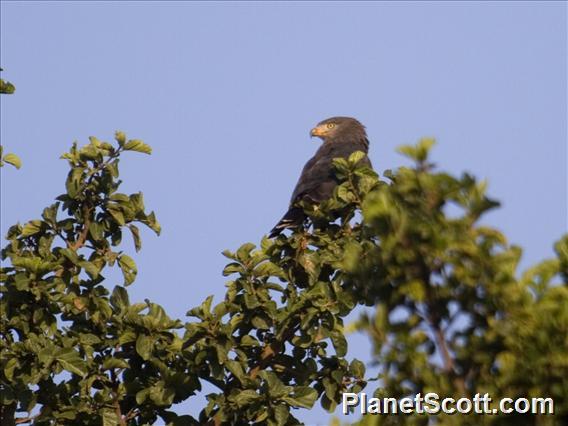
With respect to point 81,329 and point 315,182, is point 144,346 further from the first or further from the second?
point 315,182

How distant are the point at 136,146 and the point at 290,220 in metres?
2.20

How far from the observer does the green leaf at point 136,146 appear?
38.2 ft

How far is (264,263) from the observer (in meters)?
10.8

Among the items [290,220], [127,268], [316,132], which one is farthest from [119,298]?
[316,132]

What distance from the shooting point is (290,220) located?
13.3 m

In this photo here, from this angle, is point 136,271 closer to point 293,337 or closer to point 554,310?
point 293,337

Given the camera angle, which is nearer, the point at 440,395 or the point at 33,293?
the point at 440,395

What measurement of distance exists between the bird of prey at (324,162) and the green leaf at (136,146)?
6.07ft

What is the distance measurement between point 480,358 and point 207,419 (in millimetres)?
5065

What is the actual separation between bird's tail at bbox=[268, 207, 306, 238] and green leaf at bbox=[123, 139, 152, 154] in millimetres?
1905

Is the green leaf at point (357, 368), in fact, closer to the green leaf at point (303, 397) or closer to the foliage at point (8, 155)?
the green leaf at point (303, 397)

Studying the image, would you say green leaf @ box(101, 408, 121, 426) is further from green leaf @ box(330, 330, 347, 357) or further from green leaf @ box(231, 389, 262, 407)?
green leaf @ box(330, 330, 347, 357)

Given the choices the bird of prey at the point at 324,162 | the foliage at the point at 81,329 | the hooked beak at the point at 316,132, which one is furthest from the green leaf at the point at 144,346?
the hooked beak at the point at 316,132

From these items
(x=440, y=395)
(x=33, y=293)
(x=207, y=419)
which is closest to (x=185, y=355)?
(x=207, y=419)
